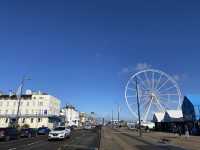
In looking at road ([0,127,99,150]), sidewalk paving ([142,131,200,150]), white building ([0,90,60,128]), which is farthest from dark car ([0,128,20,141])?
white building ([0,90,60,128])

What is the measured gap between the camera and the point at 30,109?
11131cm

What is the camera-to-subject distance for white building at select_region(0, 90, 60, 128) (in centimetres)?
10306

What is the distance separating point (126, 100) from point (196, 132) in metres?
22.9

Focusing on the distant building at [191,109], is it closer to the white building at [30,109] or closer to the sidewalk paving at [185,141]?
the sidewalk paving at [185,141]

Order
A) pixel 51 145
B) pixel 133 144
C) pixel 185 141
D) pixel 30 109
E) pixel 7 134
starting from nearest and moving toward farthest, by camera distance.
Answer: pixel 51 145, pixel 133 144, pixel 185 141, pixel 7 134, pixel 30 109

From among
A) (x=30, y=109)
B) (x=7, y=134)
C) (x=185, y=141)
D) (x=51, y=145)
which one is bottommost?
(x=51, y=145)

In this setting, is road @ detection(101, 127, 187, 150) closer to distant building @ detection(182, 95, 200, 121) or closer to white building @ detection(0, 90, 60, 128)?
distant building @ detection(182, 95, 200, 121)

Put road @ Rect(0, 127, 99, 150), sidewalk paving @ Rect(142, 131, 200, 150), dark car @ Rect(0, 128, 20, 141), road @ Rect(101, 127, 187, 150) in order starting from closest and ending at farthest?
road @ Rect(0, 127, 99, 150), road @ Rect(101, 127, 187, 150), sidewalk paving @ Rect(142, 131, 200, 150), dark car @ Rect(0, 128, 20, 141)

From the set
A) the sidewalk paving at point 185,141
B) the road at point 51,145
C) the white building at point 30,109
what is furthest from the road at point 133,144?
the white building at point 30,109

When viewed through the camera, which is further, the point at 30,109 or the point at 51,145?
the point at 30,109

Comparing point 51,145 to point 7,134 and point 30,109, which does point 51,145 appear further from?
point 30,109

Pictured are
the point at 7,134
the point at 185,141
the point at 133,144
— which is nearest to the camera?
the point at 133,144

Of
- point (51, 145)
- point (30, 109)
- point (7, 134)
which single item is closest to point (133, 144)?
point (51, 145)

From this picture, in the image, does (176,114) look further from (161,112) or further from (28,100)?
(28,100)
